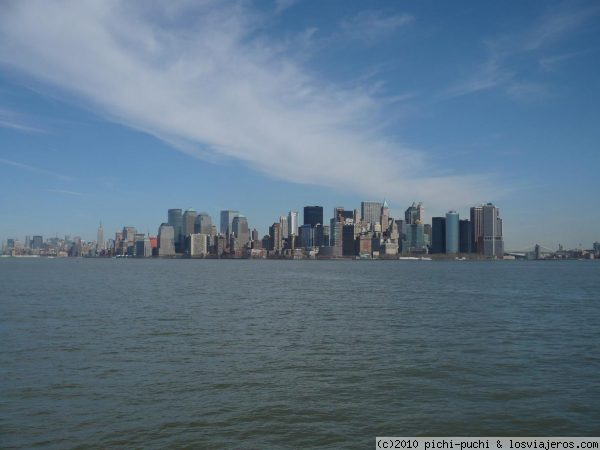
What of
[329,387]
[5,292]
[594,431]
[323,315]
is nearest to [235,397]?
[329,387]

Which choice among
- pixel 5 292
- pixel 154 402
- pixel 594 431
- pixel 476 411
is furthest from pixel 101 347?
pixel 5 292

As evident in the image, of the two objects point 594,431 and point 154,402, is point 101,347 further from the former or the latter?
point 594,431

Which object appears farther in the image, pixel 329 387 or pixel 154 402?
pixel 329 387

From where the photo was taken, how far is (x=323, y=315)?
47094 mm

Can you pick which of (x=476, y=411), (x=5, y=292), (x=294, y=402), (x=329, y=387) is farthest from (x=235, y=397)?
(x=5, y=292)

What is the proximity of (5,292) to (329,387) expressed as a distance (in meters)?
63.6

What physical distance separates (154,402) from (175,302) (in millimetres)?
38988

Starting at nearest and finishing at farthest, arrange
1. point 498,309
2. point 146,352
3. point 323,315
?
1. point 146,352
2. point 323,315
3. point 498,309

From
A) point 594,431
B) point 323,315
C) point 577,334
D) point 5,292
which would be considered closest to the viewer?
point 594,431

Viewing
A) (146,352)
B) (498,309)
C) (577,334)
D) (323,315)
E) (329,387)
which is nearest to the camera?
(329,387)

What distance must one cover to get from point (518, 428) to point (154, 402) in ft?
41.6

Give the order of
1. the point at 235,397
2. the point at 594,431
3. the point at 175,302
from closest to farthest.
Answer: the point at 594,431
the point at 235,397
the point at 175,302

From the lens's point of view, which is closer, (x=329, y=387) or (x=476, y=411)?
(x=476, y=411)

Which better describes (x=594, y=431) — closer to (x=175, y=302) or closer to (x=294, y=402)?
(x=294, y=402)
